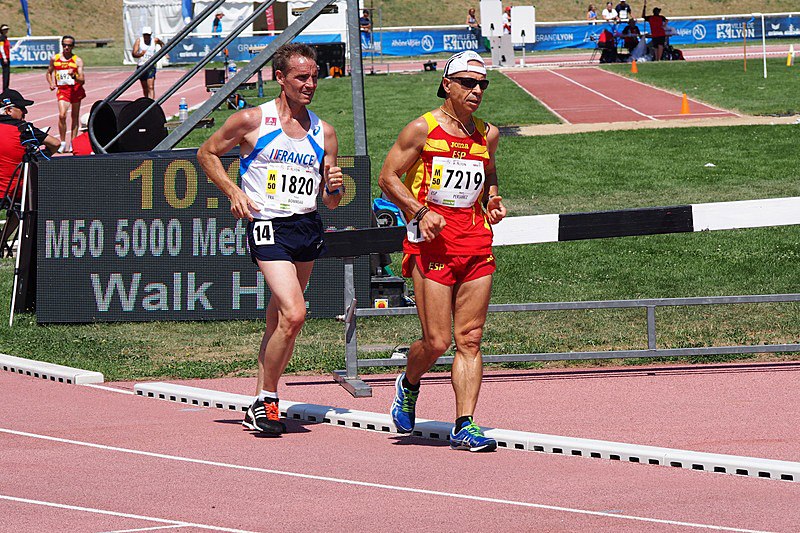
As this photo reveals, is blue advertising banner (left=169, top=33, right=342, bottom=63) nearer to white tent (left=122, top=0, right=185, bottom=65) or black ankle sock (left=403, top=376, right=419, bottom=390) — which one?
white tent (left=122, top=0, right=185, bottom=65)

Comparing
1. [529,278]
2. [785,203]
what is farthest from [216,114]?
[785,203]

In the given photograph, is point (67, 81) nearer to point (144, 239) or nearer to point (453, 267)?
point (144, 239)

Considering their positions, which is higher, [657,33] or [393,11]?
[393,11]

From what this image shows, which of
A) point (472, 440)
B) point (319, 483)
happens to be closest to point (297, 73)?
point (472, 440)

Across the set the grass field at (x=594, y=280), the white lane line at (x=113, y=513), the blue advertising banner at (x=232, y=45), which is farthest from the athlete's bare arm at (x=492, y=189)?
the blue advertising banner at (x=232, y=45)

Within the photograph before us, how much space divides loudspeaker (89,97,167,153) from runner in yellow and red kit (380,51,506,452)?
280 inches

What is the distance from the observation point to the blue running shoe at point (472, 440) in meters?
7.29

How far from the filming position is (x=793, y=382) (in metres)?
9.25

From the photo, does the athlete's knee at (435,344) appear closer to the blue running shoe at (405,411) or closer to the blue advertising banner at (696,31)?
the blue running shoe at (405,411)

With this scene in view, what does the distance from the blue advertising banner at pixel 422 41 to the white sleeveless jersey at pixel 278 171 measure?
166 feet

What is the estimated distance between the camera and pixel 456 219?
7.41 metres

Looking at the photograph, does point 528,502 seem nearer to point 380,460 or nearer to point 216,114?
point 380,460

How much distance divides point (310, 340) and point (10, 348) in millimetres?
2363

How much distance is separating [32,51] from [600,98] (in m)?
31.8
